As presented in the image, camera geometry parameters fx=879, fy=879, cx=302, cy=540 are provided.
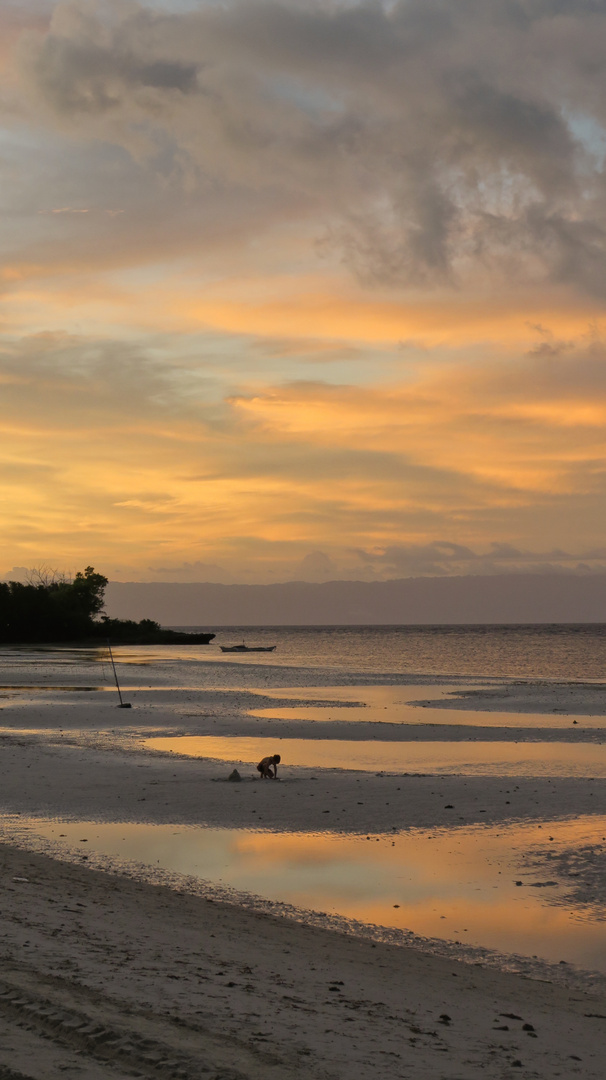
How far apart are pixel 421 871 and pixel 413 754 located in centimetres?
1285

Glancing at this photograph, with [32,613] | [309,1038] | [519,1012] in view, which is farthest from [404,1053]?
[32,613]

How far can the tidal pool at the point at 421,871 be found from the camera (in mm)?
10352

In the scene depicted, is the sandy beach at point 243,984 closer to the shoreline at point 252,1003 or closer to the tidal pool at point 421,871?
the shoreline at point 252,1003

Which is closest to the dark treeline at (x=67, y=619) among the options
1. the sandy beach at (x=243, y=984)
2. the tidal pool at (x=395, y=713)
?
the tidal pool at (x=395, y=713)

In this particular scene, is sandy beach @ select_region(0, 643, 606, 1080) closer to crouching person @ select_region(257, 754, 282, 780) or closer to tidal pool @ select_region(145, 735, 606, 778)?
crouching person @ select_region(257, 754, 282, 780)

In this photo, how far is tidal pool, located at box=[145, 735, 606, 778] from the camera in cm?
2261

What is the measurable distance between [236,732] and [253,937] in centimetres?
2084

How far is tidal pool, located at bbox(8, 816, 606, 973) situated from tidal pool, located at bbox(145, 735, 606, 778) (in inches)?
256

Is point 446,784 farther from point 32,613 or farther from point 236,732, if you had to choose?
point 32,613

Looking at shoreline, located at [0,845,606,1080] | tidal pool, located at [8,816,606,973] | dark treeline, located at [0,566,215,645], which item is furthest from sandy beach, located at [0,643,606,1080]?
dark treeline, located at [0,566,215,645]

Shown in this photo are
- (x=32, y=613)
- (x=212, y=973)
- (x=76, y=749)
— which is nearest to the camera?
(x=212, y=973)

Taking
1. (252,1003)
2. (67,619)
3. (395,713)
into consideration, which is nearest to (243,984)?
(252,1003)

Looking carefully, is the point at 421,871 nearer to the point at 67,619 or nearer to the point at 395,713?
the point at 395,713

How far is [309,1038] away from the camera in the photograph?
21.6 feet
